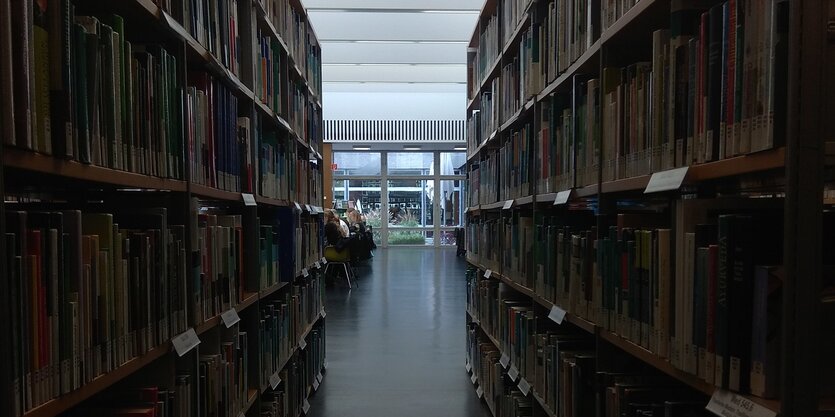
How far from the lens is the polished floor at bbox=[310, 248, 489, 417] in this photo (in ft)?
12.1

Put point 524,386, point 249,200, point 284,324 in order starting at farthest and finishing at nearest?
point 284,324 < point 524,386 < point 249,200

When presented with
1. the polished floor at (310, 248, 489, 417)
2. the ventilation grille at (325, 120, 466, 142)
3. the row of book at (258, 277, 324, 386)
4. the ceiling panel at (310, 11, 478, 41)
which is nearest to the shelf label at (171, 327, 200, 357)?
the row of book at (258, 277, 324, 386)

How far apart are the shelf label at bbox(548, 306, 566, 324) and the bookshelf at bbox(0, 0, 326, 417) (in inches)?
45.7

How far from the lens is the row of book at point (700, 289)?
3.32 ft

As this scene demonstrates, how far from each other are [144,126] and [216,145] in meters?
0.59

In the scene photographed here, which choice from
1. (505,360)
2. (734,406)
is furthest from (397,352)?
(734,406)

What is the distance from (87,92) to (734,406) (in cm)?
133

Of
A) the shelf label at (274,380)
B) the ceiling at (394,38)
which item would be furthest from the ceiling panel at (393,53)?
the shelf label at (274,380)

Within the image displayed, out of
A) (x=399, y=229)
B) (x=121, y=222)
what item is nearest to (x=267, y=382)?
(x=121, y=222)

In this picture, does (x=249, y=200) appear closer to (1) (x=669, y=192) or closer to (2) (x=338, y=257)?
(1) (x=669, y=192)

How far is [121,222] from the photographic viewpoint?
57.2 inches

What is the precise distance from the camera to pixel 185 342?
1.58 meters

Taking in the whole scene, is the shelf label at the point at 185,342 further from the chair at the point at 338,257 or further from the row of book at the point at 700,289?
the chair at the point at 338,257

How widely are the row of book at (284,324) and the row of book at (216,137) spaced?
0.70 m
